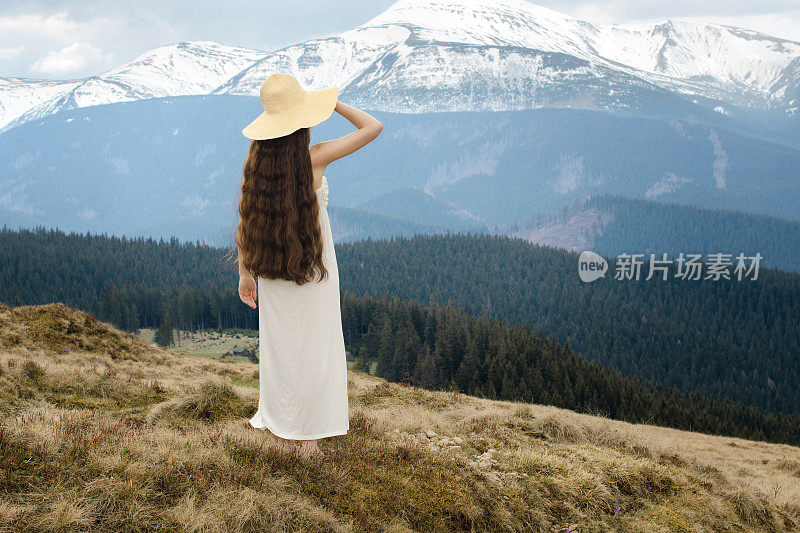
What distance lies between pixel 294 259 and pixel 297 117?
1754 mm

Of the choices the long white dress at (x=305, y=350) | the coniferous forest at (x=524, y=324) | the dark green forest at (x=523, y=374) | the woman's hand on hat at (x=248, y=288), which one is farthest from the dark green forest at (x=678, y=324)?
the woman's hand on hat at (x=248, y=288)

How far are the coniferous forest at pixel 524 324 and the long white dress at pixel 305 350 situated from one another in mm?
47188

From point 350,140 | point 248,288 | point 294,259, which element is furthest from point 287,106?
point 248,288

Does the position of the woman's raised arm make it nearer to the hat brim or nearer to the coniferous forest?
the hat brim

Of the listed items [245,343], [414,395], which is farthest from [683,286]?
[414,395]

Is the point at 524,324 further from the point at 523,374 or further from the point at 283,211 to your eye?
the point at 283,211

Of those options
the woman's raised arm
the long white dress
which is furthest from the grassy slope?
the woman's raised arm

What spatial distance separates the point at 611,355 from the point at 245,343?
10361cm

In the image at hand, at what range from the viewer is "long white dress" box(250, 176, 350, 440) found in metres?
7.25

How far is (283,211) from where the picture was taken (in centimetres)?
698

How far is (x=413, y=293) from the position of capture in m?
189

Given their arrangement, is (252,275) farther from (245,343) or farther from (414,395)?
(245,343)

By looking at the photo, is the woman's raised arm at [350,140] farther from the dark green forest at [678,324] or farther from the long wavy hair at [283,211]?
the dark green forest at [678,324]

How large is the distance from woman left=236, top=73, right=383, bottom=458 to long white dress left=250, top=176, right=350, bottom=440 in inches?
0.5
